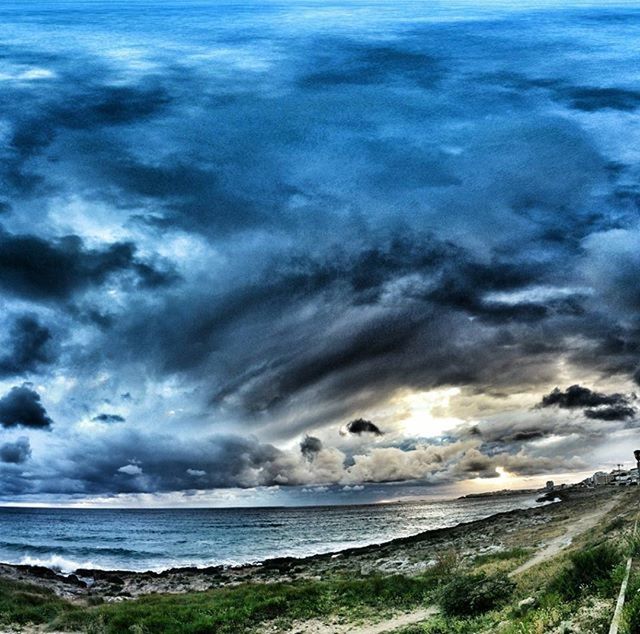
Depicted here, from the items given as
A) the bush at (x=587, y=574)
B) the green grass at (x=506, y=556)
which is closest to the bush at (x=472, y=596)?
the bush at (x=587, y=574)

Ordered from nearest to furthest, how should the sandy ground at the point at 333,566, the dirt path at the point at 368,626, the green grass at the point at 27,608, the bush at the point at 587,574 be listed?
the bush at the point at 587,574, the dirt path at the point at 368,626, the green grass at the point at 27,608, the sandy ground at the point at 333,566

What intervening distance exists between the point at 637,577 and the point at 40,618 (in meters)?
24.2

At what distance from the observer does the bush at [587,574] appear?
49.1ft

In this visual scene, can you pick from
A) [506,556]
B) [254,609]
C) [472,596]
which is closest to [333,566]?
[506,556]

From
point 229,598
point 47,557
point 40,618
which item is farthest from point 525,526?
point 47,557

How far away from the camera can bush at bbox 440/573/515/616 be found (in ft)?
59.4

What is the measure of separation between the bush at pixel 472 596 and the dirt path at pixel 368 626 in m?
1.20

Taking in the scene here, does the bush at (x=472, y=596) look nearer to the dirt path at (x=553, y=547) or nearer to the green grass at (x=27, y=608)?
the dirt path at (x=553, y=547)

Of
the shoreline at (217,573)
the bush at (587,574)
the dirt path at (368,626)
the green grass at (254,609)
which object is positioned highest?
the bush at (587,574)

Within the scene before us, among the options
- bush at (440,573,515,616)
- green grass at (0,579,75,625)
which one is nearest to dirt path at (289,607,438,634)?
bush at (440,573,515,616)

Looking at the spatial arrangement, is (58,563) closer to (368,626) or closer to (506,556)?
(506,556)

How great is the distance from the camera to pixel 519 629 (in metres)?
12.9

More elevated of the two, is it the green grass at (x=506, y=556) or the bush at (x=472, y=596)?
the bush at (x=472, y=596)

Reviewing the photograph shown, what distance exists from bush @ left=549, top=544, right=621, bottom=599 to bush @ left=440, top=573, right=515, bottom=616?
9.06 ft
